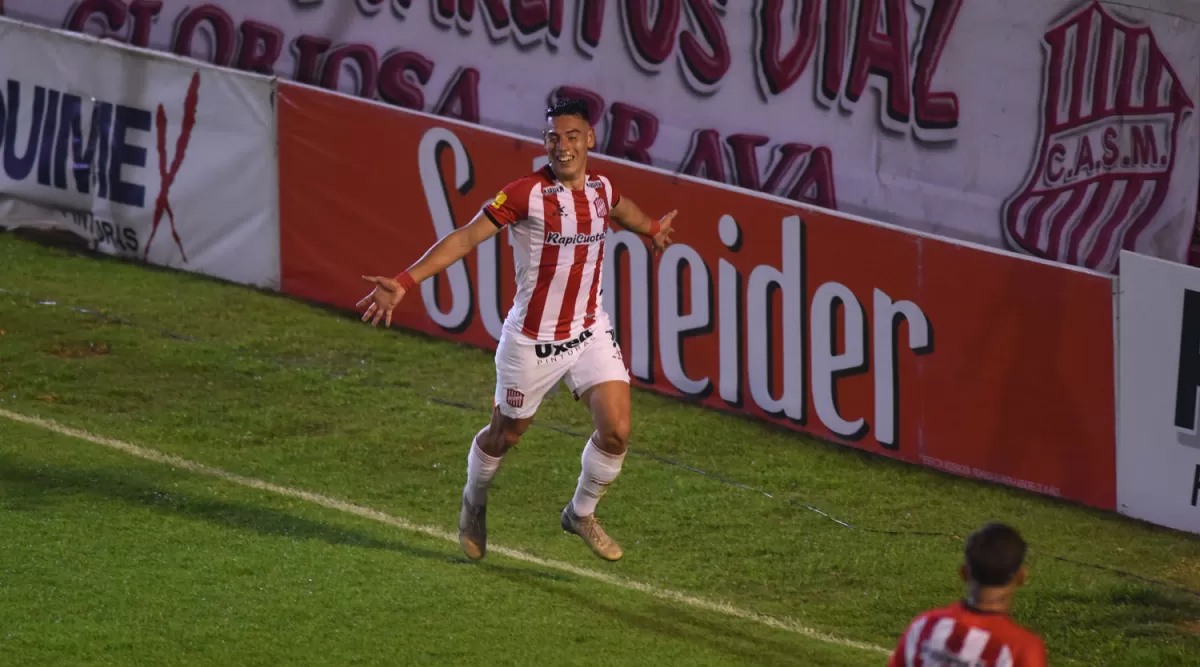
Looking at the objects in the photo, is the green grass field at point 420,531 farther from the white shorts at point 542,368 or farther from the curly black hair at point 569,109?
the curly black hair at point 569,109

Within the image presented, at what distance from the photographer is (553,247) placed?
284 inches

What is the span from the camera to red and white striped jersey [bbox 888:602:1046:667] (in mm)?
4211

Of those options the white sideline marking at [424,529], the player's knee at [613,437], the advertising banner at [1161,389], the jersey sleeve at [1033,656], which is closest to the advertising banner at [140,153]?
the white sideline marking at [424,529]

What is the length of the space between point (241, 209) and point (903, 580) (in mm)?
6867

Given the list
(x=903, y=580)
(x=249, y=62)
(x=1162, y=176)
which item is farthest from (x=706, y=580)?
(x=249, y=62)

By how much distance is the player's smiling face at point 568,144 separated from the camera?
700 cm

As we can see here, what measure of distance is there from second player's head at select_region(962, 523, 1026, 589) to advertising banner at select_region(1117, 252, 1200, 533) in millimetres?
4829

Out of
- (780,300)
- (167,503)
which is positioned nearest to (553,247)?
(167,503)

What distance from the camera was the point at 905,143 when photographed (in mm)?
10320

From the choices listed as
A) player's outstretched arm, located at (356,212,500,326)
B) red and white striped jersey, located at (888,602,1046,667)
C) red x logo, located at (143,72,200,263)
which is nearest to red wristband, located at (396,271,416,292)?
player's outstretched arm, located at (356,212,500,326)

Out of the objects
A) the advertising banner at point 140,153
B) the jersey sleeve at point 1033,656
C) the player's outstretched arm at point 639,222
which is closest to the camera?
the jersey sleeve at point 1033,656

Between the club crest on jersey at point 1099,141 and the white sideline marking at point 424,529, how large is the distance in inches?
141

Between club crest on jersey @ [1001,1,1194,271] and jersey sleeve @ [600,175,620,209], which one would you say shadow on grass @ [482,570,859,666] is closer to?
jersey sleeve @ [600,175,620,209]

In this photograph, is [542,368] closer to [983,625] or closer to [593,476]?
[593,476]
